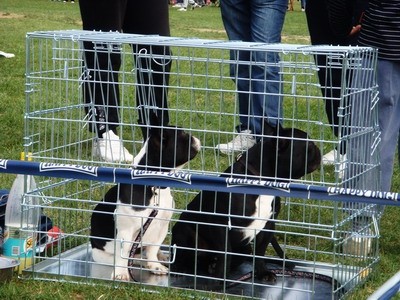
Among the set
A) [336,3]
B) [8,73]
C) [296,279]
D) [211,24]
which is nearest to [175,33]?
[211,24]

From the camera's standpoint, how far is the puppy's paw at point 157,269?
472 cm

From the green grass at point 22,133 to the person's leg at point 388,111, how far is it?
429 mm

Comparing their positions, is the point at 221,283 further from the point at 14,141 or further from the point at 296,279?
the point at 14,141

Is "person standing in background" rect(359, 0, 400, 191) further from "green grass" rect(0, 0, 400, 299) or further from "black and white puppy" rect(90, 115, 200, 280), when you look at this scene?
"black and white puppy" rect(90, 115, 200, 280)

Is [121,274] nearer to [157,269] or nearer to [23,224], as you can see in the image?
[157,269]

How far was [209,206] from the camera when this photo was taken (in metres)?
4.61

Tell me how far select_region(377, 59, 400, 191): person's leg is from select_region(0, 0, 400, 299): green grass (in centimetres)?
43

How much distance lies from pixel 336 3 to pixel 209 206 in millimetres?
1773

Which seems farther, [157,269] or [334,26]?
[334,26]

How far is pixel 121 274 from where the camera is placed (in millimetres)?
4598

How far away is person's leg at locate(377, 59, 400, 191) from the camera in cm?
518

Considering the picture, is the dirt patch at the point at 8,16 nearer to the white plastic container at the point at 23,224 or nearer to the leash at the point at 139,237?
the white plastic container at the point at 23,224

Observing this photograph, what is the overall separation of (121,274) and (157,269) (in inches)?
8.5

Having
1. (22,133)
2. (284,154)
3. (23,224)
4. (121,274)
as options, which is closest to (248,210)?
(284,154)
